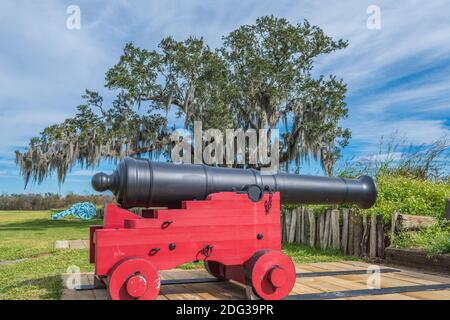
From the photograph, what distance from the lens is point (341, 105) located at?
53.7 ft

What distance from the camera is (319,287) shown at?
4.25 meters

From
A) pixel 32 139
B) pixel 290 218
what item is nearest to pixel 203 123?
pixel 32 139

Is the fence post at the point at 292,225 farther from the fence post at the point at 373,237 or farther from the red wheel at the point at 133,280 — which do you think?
the red wheel at the point at 133,280

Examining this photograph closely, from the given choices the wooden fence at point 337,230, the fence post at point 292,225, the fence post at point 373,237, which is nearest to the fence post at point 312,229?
the wooden fence at point 337,230

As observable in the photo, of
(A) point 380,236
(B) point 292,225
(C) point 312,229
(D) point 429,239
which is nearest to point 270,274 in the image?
(D) point 429,239

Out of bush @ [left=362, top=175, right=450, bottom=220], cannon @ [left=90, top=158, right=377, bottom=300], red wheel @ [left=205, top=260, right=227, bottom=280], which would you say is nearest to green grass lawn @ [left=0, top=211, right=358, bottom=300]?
cannon @ [left=90, top=158, right=377, bottom=300]

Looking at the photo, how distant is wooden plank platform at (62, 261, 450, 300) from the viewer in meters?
3.86

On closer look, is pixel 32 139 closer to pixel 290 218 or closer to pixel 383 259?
pixel 290 218

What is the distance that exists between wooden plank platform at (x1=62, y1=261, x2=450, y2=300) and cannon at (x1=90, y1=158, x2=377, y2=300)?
12.8 inches

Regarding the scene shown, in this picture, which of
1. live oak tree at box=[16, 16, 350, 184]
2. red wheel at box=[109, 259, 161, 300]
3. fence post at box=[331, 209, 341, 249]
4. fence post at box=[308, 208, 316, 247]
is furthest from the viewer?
live oak tree at box=[16, 16, 350, 184]

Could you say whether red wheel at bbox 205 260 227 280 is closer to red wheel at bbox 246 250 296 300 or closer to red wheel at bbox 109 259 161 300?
red wheel at bbox 246 250 296 300

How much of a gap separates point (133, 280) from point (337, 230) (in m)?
5.04

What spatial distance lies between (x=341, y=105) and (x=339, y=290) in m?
13.0

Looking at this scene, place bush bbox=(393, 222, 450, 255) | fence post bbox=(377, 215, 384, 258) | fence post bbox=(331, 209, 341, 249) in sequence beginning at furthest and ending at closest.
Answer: fence post bbox=(331, 209, 341, 249) < fence post bbox=(377, 215, 384, 258) < bush bbox=(393, 222, 450, 255)
